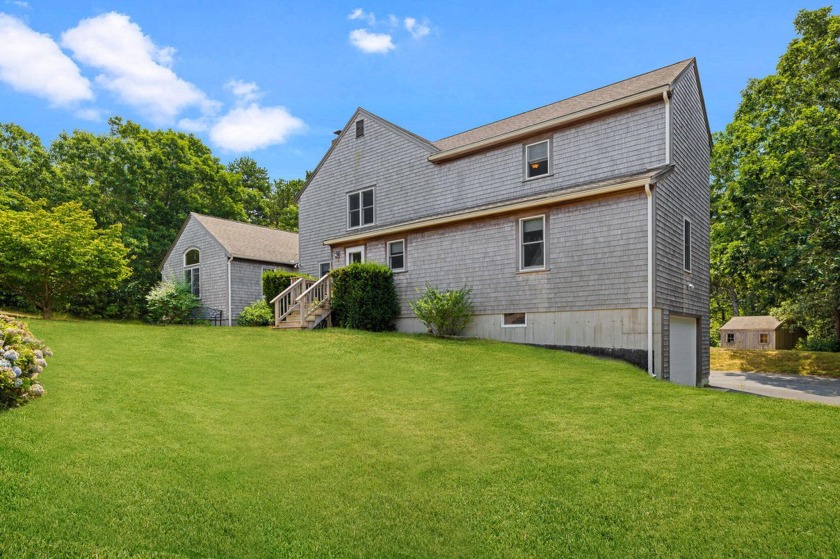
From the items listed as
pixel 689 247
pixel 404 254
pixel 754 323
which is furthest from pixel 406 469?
pixel 754 323

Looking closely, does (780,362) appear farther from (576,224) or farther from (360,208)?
(360,208)

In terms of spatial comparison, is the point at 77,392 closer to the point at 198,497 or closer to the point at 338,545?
the point at 198,497

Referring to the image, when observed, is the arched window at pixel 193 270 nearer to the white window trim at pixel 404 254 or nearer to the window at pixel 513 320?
the white window trim at pixel 404 254

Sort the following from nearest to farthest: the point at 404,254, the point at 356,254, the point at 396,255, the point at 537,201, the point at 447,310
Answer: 1. the point at 537,201
2. the point at 447,310
3. the point at 404,254
4. the point at 396,255
5. the point at 356,254

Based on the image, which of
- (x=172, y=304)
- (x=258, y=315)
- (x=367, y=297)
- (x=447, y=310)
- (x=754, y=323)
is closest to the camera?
(x=447, y=310)

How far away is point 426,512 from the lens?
4.46 metres

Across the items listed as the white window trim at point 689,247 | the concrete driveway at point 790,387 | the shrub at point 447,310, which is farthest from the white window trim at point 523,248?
the concrete driveway at point 790,387

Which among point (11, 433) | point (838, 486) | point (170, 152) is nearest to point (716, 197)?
point (838, 486)

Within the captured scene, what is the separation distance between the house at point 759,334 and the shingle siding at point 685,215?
1005 inches

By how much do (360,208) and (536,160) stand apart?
7743mm

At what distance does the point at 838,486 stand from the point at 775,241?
53.5 ft

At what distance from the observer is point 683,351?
46.4 ft

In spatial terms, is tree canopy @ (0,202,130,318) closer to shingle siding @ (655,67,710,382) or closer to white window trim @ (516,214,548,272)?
white window trim @ (516,214,548,272)

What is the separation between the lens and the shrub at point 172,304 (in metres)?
23.0
